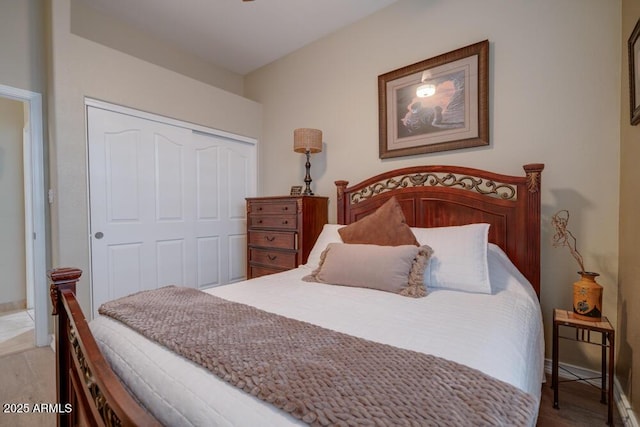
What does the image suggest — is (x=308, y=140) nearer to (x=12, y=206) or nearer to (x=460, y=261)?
(x=460, y=261)

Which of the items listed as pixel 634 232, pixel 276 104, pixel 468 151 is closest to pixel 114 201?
pixel 276 104

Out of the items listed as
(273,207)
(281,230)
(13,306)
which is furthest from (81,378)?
(13,306)

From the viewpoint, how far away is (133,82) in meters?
2.53

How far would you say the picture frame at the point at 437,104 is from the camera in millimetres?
2102

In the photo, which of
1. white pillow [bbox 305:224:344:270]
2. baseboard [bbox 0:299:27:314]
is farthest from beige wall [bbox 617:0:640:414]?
baseboard [bbox 0:299:27:314]

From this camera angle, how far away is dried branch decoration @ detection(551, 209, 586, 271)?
5.80 ft

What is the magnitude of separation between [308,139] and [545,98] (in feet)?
5.86

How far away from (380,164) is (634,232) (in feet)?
5.44

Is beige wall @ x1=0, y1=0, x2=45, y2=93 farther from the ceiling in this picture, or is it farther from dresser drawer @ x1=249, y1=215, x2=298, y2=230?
dresser drawer @ x1=249, y1=215, x2=298, y2=230

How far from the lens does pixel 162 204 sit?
9.14ft

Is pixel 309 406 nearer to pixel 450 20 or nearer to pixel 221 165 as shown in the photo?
pixel 450 20

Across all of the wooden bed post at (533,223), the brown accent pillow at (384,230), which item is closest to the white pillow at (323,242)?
the brown accent pillow at (384,230)

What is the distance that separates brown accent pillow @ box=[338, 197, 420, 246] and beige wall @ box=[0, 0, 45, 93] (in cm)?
270

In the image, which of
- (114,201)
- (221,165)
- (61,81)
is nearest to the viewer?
(61,81)
